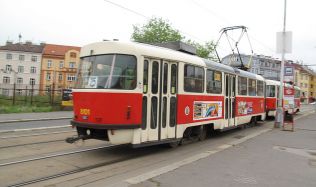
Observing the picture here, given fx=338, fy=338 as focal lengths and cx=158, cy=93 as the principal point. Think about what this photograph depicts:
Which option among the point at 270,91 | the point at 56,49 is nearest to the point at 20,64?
the point at 56,49

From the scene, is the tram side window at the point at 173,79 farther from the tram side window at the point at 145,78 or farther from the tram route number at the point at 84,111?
the tram route number at the point at 84,111

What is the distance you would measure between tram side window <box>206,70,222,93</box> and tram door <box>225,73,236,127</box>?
0.77 meters

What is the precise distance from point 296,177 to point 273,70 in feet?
329

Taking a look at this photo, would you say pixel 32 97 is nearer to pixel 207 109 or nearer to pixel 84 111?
pixel 207 109

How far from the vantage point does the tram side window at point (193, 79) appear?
10109 mm

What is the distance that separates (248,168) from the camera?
7.73 metres

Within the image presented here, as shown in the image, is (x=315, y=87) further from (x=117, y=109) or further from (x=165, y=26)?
(x=117, y=109)

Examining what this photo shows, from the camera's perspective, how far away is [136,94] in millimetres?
8125

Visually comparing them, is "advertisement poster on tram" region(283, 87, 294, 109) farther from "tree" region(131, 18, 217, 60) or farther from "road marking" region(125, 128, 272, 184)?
"tree" region(131, 18, 217, 60)

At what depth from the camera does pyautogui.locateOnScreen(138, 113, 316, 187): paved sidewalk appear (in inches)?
256

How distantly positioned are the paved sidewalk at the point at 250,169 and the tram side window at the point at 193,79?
2.13m

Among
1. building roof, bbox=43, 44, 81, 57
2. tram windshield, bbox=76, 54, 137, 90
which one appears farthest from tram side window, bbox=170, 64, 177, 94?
building roof, bbox=43, 44, 81, 57

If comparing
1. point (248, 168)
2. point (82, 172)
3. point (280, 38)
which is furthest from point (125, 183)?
→ point (280, 38)

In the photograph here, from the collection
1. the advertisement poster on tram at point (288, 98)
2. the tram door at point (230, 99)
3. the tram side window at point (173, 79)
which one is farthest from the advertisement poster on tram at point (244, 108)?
the tram side window at point (173, 79)
